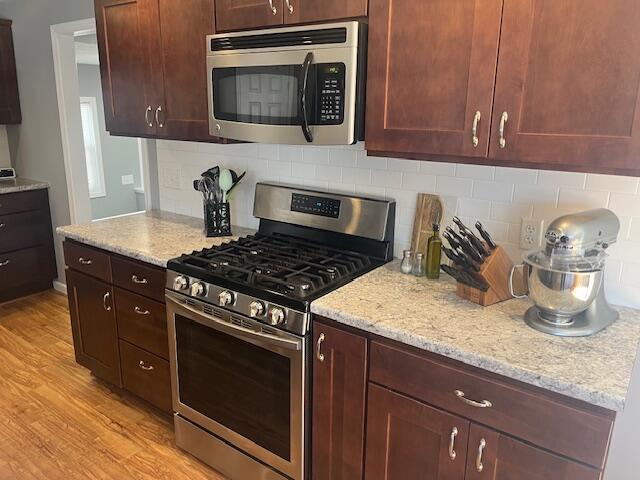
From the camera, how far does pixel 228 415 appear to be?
2055 millimetres

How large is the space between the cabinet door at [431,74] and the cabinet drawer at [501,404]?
65cm

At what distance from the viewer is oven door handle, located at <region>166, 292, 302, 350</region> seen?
68.7 inches

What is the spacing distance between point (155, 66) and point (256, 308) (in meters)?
1.28

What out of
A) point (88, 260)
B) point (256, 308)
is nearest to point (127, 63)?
point (88, 260)

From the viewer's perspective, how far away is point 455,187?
1.96 metres

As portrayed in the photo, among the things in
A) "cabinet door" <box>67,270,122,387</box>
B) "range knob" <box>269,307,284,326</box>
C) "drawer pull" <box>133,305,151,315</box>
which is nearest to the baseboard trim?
"cabinet door" <box>67,270,122,387</box>

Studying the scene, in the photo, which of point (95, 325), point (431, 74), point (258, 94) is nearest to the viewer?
point (431, 74)

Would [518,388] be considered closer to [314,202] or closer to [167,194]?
[314,202]

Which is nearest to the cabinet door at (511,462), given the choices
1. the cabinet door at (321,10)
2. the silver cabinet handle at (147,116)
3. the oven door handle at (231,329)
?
the oven door handle at (231,329)

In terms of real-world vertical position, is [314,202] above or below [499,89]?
below

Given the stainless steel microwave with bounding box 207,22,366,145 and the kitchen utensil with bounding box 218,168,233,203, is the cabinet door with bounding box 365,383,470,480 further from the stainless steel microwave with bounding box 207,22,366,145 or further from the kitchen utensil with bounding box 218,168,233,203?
the kitchen utensil with bounding box 218,168,233,203

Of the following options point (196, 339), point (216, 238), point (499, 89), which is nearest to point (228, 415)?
point (196, 339)

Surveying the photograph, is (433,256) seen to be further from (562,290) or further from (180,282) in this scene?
(180,282)

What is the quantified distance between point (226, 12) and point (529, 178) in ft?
4.32
